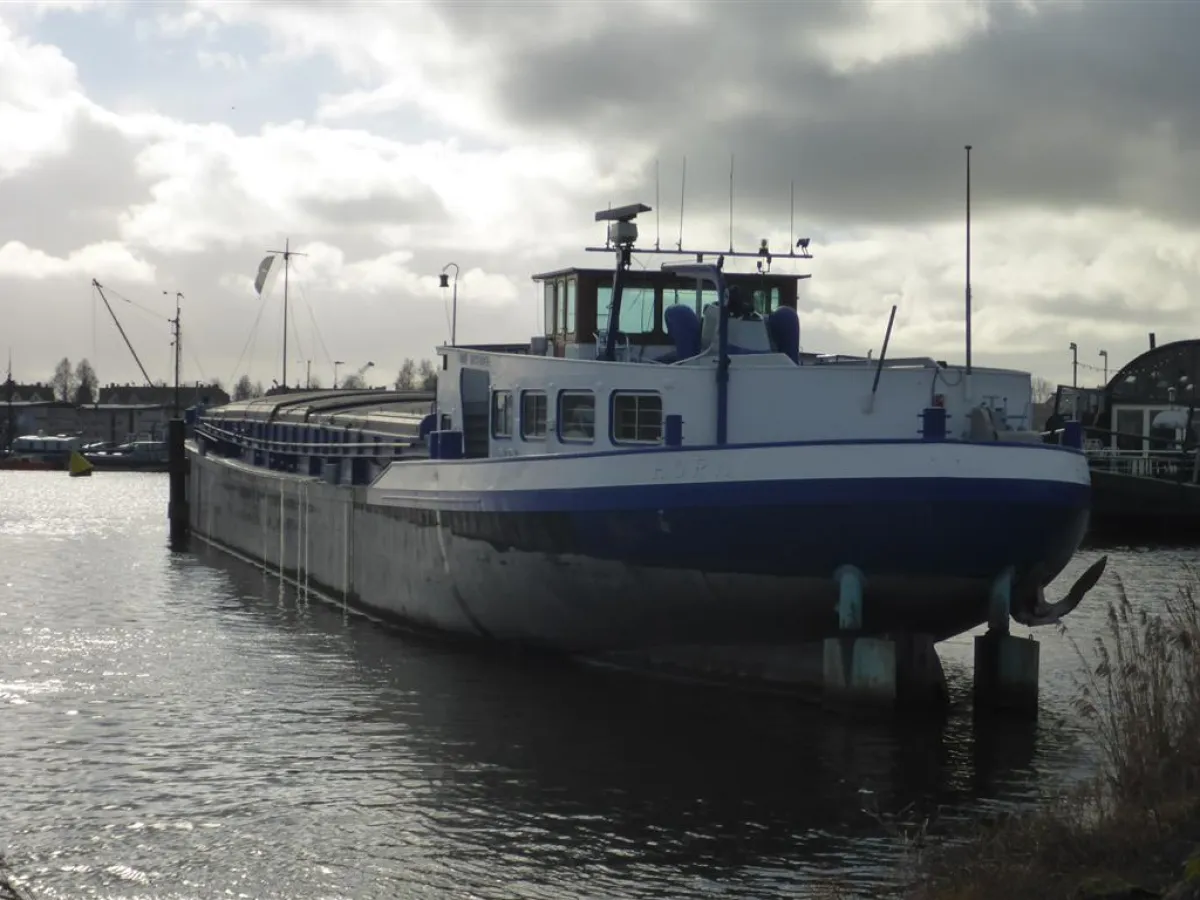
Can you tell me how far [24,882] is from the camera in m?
12.3

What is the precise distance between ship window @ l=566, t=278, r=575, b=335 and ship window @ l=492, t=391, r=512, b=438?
60.6 inches

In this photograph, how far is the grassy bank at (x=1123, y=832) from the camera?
9.30 meters

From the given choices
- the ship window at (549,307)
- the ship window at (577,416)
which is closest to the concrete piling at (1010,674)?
the ship window at (577,416)

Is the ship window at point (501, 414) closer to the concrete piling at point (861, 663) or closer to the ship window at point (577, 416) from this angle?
the ship window at point (577, 416)

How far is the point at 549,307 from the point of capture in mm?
25031

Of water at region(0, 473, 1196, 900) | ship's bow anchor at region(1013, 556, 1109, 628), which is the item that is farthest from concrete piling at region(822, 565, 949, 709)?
ship's bow anchor at region(1013, 556, 1109, 628)

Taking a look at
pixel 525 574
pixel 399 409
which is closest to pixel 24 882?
pixel 525 574

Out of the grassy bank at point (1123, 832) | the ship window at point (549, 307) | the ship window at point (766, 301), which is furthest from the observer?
the ship window at point (549, 307)

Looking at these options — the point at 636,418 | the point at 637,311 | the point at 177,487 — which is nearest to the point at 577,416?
the point at 636,418

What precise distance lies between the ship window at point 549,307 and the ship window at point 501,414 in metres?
1.88

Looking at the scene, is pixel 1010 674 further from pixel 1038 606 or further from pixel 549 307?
pixel 549 307

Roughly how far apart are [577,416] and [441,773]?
21.6 ft

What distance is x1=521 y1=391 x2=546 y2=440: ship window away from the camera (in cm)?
2233

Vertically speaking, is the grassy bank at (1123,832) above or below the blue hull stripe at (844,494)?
below
